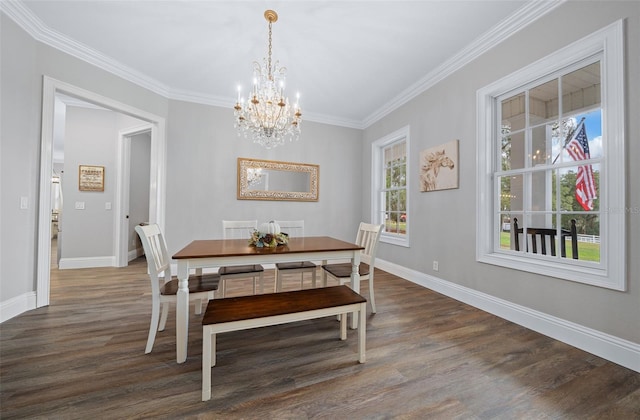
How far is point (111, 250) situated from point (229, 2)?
4.39 m

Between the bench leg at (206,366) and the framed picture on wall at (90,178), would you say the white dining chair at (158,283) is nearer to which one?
the bench leg at (206,366)

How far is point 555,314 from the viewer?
6.50 feet

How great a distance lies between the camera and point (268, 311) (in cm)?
149

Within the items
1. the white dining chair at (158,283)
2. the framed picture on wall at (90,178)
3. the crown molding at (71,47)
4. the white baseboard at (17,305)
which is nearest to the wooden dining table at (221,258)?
the white dining chair at (158,283)

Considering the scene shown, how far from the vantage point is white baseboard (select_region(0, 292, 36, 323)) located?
216cm

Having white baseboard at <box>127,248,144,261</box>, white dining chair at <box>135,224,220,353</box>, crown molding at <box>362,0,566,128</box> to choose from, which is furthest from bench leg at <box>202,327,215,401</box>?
white baseboard at <box>127,248,144,261</box>

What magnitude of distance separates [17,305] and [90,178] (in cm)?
262

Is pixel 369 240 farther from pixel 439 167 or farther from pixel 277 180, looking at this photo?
pixel 277 180

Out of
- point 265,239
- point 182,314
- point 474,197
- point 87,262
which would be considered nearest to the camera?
point 182,314


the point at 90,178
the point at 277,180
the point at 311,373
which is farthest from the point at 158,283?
the point at 90,178

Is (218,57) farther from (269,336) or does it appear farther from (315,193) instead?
(269,336)

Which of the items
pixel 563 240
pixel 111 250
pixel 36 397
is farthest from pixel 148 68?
pixel 563 240

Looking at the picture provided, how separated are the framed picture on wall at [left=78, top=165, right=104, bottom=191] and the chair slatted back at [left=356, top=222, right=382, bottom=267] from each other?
182 inches

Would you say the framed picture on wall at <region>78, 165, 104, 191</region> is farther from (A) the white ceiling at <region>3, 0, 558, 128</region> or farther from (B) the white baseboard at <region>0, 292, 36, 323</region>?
(B) the white baseboard at <region>0, 292, 36, 323</region>
